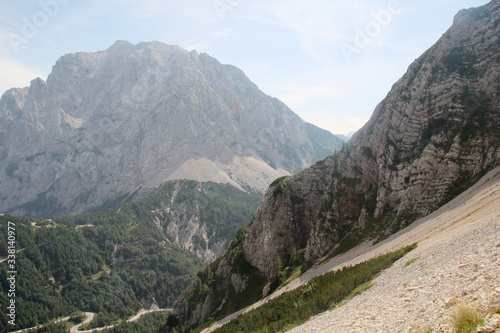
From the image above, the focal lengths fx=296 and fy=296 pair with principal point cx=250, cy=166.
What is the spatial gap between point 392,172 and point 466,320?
54246mm

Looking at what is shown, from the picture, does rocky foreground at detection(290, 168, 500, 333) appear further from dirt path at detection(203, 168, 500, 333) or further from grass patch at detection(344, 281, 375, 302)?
dirt path at detection(203, 168, 500, 333)

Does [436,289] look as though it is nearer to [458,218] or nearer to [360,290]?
[360,290]

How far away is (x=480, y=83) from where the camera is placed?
56375 mm

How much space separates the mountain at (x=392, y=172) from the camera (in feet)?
167

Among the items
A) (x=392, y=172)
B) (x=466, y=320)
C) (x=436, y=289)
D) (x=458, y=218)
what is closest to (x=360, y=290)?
(x=436, y=289)

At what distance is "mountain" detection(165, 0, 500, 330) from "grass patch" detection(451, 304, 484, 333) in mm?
43952

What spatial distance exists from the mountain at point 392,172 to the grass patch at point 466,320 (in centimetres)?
4395

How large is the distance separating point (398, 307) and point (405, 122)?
182ft

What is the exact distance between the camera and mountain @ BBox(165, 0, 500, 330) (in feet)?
167

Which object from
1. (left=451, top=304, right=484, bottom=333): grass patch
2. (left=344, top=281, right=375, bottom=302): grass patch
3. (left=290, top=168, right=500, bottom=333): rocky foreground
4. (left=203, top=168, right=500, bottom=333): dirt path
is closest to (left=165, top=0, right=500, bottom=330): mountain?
(left=203, top=168, right=500, bottom=333): dirt path

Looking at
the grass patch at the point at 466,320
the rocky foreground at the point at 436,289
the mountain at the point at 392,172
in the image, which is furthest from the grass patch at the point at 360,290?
the mountain at the point at 392,172

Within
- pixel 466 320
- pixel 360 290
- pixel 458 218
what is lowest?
pixel 458 218

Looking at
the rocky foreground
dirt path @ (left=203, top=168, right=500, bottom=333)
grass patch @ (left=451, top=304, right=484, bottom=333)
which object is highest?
grass patch @ (left=451, top=304, right=484, bottom=333)

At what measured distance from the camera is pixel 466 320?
955 centimetres
